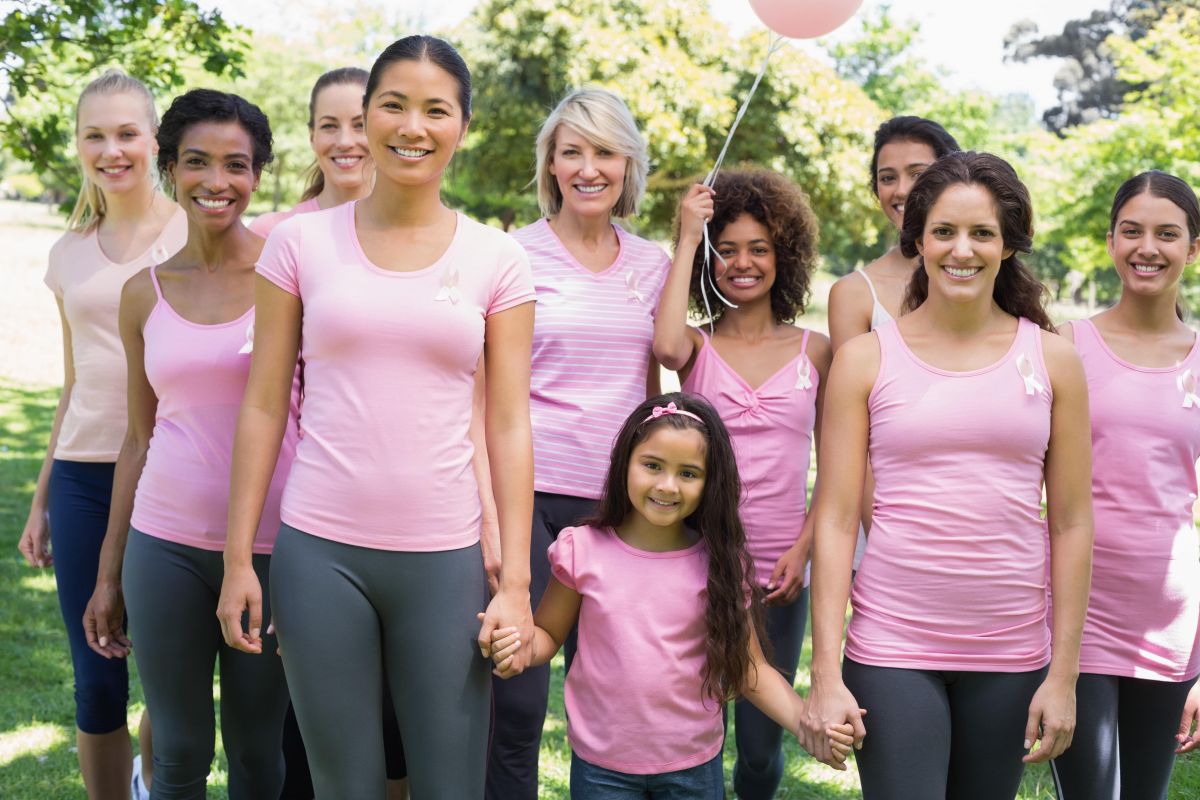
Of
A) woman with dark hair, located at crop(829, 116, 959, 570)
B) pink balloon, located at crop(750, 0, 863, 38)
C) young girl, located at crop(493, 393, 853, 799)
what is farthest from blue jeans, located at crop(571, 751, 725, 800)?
pink balloon, located at crop(750, 0, 863, 38)

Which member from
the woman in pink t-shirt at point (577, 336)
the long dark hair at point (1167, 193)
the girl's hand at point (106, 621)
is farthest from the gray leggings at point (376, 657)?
the long dark hair at point (1167, 193)

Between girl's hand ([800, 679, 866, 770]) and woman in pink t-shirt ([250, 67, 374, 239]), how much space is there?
2.19m

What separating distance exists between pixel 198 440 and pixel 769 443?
1.55 m

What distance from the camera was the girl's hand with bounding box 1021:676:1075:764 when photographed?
248cm

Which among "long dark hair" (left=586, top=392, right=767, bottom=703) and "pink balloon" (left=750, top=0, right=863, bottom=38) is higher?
"pink balloon" (left=750, top=0, right=863, bottom=38)

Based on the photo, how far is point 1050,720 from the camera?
247cm

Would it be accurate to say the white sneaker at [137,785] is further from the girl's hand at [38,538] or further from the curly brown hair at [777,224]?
the curly brown hair at [777,224]

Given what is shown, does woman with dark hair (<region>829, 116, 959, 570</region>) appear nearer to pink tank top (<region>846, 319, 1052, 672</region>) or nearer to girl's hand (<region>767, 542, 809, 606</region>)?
girl's hand (<region>767, 542, 809, 606</region>)

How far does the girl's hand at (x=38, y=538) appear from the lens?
3672mm

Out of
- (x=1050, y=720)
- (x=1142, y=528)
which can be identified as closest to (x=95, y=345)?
(x=1050, y=720)

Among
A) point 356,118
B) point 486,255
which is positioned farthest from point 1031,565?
point 356,118

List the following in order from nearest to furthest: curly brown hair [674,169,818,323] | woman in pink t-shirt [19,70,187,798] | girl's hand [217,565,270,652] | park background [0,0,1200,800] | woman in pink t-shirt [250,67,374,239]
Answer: girl's hand [217,565,270,652]
woman in pink t-shirt [19,70,187,798]
curly brown hair [674,169,818,323]
woman in pink t-shirt [250,67,374,239]
park background [0,0,1200,800]

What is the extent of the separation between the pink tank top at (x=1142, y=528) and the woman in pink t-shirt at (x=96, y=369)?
106 inches

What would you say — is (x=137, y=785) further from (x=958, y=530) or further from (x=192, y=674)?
(x=958, y=530)
